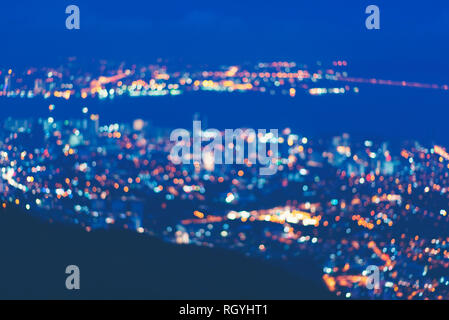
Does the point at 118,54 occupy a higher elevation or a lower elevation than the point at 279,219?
higher

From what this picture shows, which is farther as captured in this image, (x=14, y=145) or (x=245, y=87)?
(x=245, y=87)

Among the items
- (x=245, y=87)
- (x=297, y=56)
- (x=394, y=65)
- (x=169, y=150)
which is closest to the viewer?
(x=169, y=150)

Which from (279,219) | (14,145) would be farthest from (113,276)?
(14,145)

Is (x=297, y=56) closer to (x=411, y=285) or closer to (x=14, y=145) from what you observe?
(x=14, y=145)

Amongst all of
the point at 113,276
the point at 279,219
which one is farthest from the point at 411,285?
the point at 113,276

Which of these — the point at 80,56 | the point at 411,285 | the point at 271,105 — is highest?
the point at 80,56

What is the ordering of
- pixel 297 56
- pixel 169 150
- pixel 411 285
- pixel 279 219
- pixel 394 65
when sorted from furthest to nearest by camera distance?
pixel 394 65
pixel 297 56
pixel 169 150
pixel 279 219
pixel 411 285
